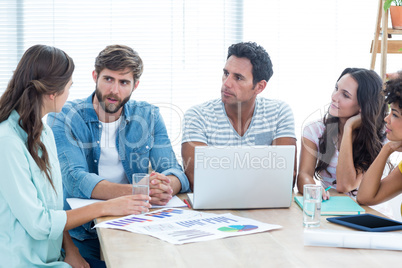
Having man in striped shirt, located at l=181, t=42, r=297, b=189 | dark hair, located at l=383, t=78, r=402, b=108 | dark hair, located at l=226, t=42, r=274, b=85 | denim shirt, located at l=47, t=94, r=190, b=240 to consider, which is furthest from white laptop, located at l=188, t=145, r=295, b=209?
dark hair, located at l=226, t=42, r=274, b=85

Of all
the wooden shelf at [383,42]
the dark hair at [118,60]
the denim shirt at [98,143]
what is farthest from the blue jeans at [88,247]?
the wooden shelf at [383,42]

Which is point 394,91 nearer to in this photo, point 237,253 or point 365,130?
point 365,130

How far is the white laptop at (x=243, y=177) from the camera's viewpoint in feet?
5.11

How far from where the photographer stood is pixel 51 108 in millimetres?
1521

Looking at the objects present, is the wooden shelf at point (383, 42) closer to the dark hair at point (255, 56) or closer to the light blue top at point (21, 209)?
the dark hair at point (255, 56)

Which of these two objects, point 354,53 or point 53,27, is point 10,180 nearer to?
point 53,27

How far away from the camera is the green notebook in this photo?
1.63 metres

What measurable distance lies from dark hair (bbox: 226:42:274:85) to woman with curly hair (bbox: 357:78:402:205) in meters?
0.75

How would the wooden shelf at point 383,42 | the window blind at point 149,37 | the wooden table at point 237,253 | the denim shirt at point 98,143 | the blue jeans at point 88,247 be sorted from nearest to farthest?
the wooden table at point 237,253 → the denim shirt at point 98,143 → the blue jeans at point 88,247 → the wooden shelf at point 383,42 → the window blind at point 149,37

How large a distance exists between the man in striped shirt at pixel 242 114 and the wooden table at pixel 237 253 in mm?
910

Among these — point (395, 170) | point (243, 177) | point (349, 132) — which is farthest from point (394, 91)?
point (243, 177)

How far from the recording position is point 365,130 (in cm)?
221

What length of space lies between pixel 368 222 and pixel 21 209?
3.61ft

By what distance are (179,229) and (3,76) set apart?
225cm
